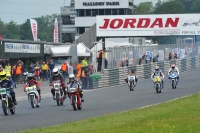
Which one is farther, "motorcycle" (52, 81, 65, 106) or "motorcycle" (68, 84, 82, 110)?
"motorcycle" (52, 81, 65, 106)

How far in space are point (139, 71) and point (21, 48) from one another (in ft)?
31.3

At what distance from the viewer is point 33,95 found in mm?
23750

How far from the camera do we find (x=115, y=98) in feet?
90.6

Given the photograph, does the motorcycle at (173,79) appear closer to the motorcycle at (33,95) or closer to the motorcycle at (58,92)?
the motorcycle at (58,92)

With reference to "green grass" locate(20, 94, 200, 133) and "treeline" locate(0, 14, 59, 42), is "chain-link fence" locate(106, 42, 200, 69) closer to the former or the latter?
"green grass" locate(20, 94, 200, 133)

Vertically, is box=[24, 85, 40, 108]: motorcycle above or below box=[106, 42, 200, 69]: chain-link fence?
below

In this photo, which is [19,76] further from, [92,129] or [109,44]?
[92,129]

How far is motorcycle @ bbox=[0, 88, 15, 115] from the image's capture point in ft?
68.1

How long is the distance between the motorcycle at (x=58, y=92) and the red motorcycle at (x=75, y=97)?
7.76 feet

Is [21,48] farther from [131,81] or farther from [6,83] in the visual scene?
[6,83]

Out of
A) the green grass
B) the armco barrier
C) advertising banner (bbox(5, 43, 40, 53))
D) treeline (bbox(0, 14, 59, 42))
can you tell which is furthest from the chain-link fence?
treeline (bbox(0, 14, 59, 42))

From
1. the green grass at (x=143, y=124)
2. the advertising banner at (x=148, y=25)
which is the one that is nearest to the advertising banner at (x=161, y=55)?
the advertising banner at (x=148, y=25)

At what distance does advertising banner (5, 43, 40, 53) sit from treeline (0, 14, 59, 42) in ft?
285

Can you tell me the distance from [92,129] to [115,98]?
13.6 m
